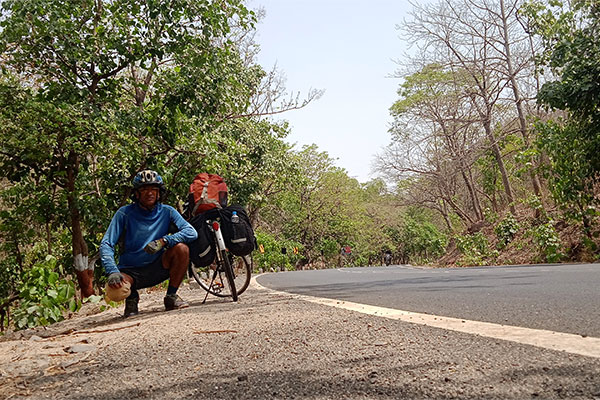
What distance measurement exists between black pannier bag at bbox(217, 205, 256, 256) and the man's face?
87 cm

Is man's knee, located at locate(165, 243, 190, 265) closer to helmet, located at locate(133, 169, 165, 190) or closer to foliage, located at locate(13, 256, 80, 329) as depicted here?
helmet, located at locate(133, 169, 165, 190)

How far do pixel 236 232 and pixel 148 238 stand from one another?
1.11 metres

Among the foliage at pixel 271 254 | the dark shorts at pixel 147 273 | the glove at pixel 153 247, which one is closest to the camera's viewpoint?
the glove at pixel 153 247

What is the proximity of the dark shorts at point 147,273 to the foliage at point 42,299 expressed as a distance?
2242mm

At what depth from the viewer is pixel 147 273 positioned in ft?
19.5

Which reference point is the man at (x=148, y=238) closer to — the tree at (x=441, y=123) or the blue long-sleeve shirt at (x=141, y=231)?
the blue long-sleeve shirt at (x=141, y=231)

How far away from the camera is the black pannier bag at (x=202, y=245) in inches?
252

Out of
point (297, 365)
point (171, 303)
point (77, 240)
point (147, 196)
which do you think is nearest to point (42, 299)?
point (77, 240)

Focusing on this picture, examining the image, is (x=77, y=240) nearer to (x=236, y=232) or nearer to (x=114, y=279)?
(x=236, y=232)

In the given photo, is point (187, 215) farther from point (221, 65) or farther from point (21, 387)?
point (21, 387)

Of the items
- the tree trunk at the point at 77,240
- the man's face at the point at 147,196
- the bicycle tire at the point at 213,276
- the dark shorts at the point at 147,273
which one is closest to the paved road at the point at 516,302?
the bicycle tire at the point at 213,276

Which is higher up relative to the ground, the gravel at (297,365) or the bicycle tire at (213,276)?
the bicycle tire at (213,276)

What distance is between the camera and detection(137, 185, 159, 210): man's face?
5.77 meters

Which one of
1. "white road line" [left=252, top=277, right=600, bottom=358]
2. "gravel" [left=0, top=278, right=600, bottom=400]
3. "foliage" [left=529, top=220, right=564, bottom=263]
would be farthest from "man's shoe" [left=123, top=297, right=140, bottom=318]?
"foliage" [left=529, top=220, right=564, bottom=263]
